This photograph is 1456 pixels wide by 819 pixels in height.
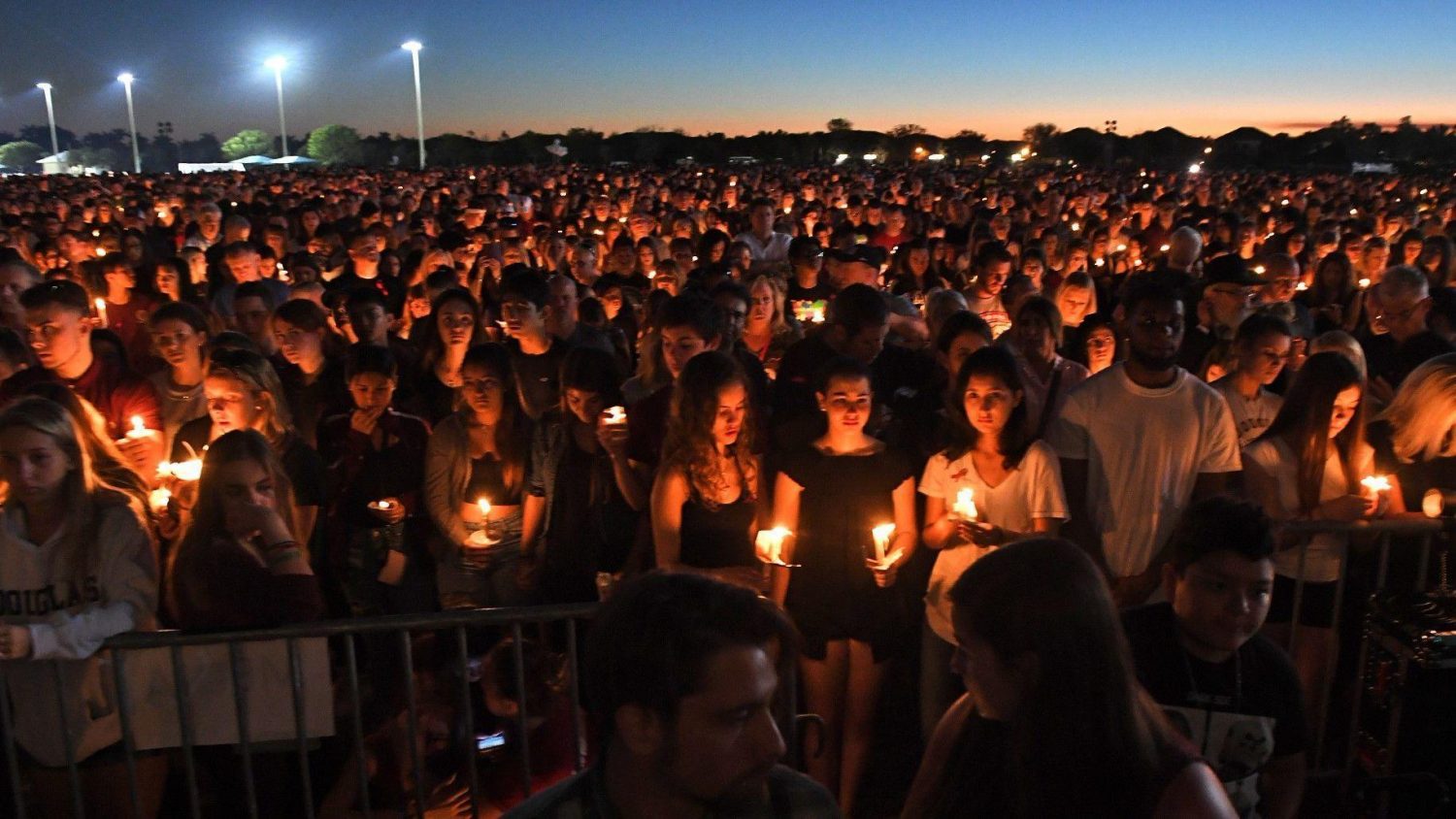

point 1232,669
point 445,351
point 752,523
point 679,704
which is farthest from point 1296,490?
point 445,351

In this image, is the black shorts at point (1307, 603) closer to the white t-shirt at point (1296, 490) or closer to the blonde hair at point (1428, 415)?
the white t-shirt at point (1296, 490)

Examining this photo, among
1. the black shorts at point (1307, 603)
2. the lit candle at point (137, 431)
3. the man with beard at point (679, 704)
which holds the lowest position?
the black shorts at point (1307, 603)

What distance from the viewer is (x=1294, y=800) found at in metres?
2.69

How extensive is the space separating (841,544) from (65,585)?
2.51 metres

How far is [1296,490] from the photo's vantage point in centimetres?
425

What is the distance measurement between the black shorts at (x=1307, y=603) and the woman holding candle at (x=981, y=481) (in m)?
0.94

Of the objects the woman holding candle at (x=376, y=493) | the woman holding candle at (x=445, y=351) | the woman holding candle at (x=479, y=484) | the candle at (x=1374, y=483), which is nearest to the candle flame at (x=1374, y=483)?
the candle at (x=1374, y=483)

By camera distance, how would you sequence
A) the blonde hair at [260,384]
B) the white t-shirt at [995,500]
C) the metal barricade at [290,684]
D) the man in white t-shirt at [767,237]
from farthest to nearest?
the man in white t-shirt at [767,237] < the blonde hair at [260,384] < the white t-shirt at [995,500] < the metal barricade at [290,684]

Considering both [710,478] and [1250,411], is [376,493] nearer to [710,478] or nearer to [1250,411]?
[710,478]

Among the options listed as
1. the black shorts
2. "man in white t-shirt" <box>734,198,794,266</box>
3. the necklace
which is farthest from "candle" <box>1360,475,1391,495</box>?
"man in white t-shirt" <box>734,198,794,266</box>

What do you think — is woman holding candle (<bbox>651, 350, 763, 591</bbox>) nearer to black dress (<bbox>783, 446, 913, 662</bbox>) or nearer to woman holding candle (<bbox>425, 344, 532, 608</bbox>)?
black dress (<bbox>783, 446, 913, 662</bbox>)

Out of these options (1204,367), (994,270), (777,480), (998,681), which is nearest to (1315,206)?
(994,270)

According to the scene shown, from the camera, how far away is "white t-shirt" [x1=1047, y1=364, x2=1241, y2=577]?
13.4 feet

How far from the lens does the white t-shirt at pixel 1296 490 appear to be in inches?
164
